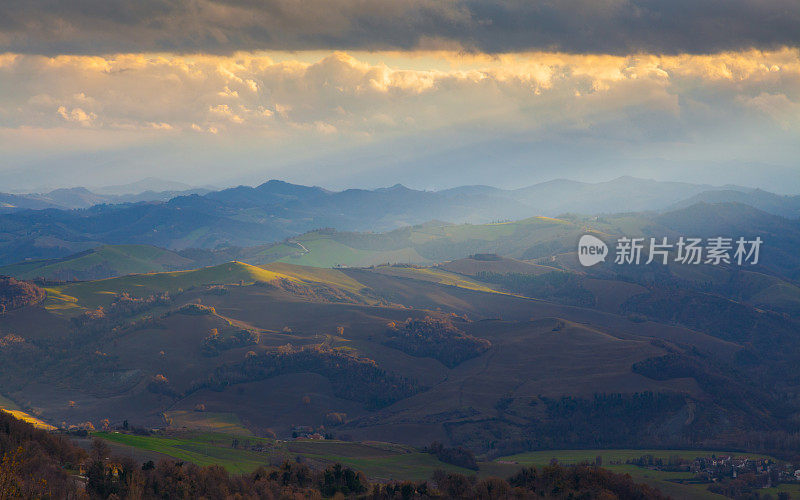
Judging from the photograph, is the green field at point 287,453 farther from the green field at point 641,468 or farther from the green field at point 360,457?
Answer: the green field at point 641,468

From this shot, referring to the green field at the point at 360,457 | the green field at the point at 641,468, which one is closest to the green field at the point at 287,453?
the green field at the point at 360,457

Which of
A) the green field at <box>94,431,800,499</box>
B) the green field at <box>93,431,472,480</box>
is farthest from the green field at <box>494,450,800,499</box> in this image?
the green field at <box>93,431,472,480</box>

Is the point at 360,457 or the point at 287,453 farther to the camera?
the point at 360,457

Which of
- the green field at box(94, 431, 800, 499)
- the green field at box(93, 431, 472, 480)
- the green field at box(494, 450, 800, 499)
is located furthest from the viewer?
the green field at box(494, 450, 800, 499)

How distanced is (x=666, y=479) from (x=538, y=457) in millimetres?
30466

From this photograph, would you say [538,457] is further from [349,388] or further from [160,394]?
[160,394]

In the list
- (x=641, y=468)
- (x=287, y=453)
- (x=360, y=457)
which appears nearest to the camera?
(x=287, y=453)

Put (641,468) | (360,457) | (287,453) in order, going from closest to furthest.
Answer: (287,453), (360,457), (641,468)

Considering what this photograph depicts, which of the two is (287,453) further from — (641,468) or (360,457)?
(641,468)

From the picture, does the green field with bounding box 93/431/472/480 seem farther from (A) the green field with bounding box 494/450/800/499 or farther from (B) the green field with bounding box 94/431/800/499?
(A) the green field with bounding box 494/450/800/499

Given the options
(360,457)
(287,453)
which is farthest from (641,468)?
(287,453)

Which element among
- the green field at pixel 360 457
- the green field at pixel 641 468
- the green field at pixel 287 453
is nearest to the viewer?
A: the green field at pixel 287 453

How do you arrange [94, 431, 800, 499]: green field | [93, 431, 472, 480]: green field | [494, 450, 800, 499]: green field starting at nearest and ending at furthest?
[93, 431, 472, 480]: green field, [94, 431, 800, 499]: green field, [494, 450, 800, 499]: green field

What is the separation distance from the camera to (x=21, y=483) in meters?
48.7
